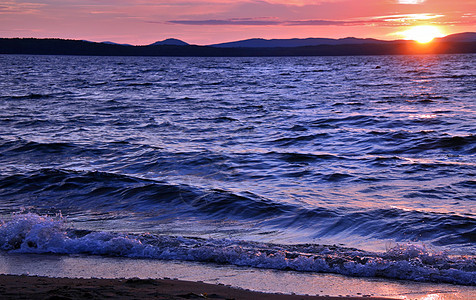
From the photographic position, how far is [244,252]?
6816mm

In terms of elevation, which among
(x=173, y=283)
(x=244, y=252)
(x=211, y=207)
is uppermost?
(x=173, y=283)

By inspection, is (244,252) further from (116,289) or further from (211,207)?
(211,207)

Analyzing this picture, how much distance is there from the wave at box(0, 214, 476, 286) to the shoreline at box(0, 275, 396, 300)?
1.12 metres

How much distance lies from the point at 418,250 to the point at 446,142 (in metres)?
9.41

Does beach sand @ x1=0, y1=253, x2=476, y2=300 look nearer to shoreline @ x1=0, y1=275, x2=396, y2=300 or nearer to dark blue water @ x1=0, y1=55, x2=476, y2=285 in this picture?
shoreline @ x1=0, y1=275, x2=396, y2=300

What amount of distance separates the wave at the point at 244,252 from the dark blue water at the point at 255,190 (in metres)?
0.02

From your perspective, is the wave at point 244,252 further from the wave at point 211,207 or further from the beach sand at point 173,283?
the wave at point 211,207

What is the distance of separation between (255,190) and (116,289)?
5.85 m

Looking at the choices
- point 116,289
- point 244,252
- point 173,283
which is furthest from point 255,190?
point 116,289

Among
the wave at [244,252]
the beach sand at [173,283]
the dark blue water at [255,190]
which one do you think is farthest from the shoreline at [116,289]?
the dark blue water at [255,190]

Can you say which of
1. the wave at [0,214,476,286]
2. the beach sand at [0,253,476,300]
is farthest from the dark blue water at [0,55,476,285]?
the beach sand at [0,253,476,300]

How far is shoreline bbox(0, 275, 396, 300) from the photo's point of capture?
15.4 feet

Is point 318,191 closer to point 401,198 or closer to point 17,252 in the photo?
point 401,198

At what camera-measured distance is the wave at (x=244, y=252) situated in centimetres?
620
